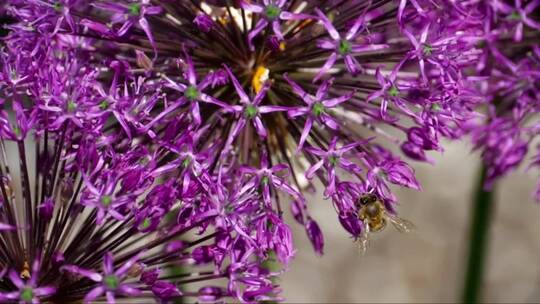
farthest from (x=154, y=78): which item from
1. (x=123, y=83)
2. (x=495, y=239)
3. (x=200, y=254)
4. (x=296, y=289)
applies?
A: (x=495, y=239)

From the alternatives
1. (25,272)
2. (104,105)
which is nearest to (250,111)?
(104,105)

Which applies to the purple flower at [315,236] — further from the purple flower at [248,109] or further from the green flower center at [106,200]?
the green flower center at [106,200]

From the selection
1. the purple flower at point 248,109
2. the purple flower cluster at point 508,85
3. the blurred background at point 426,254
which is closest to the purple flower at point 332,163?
the purple flower at point 248,109

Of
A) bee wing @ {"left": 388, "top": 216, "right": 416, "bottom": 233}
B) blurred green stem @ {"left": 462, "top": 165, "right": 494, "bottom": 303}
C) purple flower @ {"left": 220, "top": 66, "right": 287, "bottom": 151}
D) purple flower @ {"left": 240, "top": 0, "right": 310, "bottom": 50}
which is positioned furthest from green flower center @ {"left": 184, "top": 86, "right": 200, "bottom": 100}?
blurred green stem @ {"left": 462, "top": 165, "right": 494, "bottom": 303}

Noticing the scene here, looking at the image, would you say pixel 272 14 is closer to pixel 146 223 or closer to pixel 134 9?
pixel 134 9

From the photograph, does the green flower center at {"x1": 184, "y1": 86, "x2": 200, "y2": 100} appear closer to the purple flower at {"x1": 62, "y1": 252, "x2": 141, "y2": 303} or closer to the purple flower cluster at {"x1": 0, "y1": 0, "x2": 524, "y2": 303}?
the purple flower cluster at {"x1": 0, "y1": 0, "x2": 524, "y2": 303}

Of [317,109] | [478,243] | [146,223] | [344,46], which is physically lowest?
[478,243]
